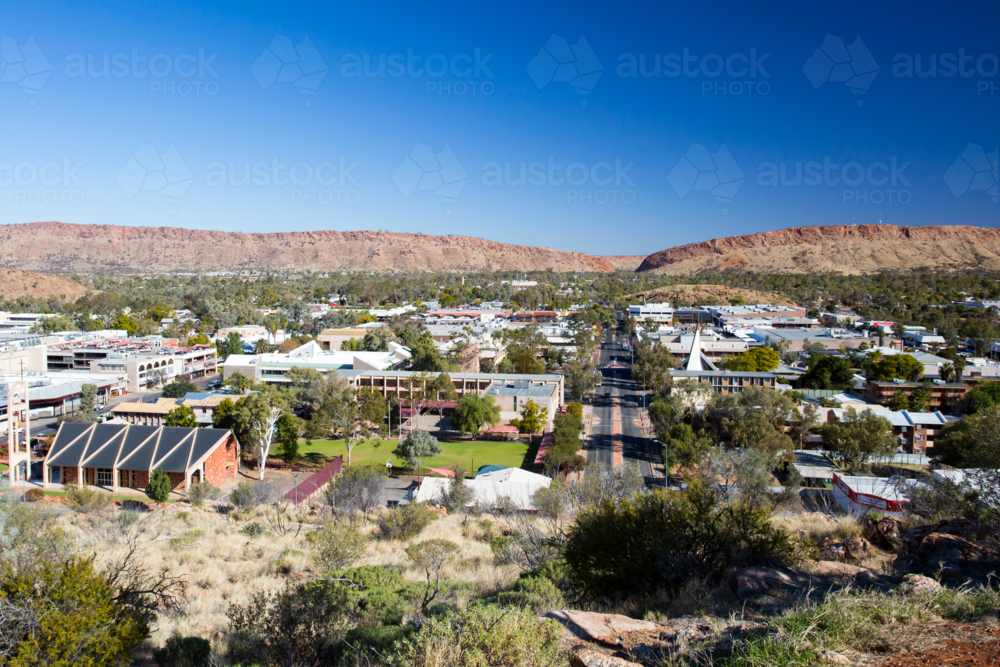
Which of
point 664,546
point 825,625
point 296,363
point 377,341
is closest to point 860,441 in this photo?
point 664,546

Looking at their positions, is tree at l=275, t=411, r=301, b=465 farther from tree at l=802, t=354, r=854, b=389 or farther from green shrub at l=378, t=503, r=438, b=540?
tree at l=802, t=354, r=854, b=389

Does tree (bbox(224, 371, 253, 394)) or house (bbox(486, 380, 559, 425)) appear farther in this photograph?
tree (bbox(224, 371, 253, 394))

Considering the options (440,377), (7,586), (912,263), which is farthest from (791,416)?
(912,263)

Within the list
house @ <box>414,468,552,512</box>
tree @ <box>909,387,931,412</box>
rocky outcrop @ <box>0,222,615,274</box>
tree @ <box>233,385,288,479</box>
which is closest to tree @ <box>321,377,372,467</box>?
tree @ <box>233,385,288,479</box>

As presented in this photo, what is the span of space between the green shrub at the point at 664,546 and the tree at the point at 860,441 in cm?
1819

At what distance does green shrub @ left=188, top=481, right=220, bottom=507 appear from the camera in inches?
673

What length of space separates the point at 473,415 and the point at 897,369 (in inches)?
1007

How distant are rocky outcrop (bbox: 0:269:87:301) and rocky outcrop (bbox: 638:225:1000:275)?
135569 mm

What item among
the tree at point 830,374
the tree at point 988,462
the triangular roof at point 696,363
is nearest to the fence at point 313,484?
the tree at point 988,462

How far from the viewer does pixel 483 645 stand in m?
3.66

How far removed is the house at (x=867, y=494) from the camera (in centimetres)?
1446

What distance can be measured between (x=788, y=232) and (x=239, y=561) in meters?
189

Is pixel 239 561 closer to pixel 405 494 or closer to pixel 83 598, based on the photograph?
pixel 83 598

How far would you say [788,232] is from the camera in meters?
175
